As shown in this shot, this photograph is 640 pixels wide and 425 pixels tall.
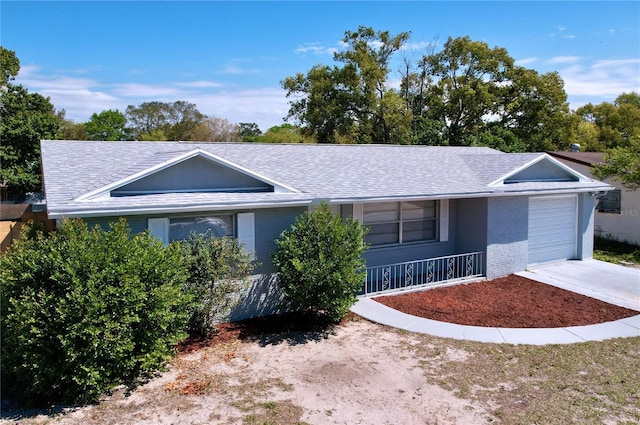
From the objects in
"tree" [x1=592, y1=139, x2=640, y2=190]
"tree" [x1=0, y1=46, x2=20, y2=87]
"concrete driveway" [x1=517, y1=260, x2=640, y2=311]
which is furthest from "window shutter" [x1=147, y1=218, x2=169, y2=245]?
"tree" [x1=0, y1=46, x2=20, y2=87]

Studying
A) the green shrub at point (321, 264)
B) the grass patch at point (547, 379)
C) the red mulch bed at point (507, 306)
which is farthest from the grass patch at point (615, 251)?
the green shrub at point (321, 264)

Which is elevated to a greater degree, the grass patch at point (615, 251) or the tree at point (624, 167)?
the tree at point (624, 167)

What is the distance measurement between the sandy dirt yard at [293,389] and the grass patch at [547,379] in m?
0.26

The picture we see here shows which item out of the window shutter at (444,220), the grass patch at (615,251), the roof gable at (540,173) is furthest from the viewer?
the grass patch at (615,251)

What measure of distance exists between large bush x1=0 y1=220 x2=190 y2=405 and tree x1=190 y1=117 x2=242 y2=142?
54.7 meters

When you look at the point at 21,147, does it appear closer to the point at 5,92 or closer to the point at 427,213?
the point at 5,92

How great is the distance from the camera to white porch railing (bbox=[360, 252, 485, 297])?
40.9ft

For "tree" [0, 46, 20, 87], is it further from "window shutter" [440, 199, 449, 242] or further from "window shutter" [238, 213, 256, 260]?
"window shutter" [440, 199, 449, 242]

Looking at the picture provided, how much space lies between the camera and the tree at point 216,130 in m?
59.9

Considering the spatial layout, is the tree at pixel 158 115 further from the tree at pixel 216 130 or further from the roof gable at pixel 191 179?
the roof gable at pixel 191 179

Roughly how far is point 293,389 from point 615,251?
54.4ft

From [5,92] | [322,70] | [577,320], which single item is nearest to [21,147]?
[5,92]

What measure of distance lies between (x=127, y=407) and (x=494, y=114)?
37.3m

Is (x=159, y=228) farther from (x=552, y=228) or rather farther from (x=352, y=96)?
Result: (x=352, y=96)
